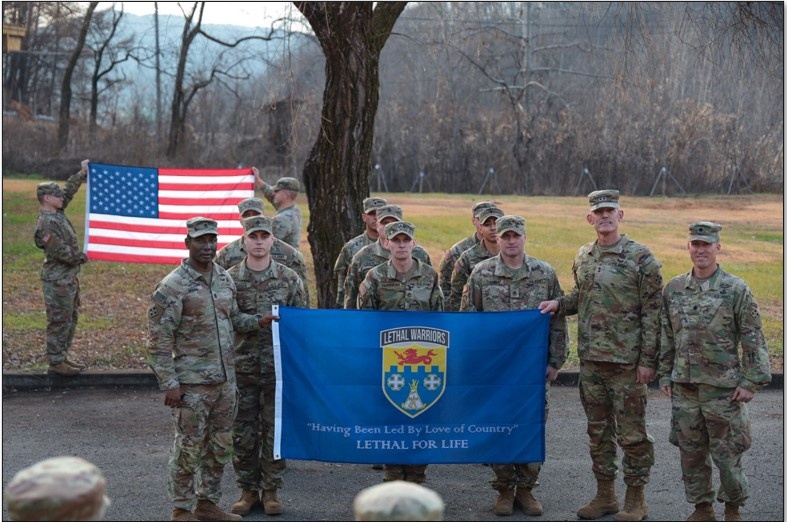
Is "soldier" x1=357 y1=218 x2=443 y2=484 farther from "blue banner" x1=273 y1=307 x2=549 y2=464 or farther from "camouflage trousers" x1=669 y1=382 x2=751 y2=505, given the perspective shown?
"camouflage trousers" x1=669 y1=382 x2=751 y2=505

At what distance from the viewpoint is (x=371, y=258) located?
975 centimetres

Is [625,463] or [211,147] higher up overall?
[211,147]

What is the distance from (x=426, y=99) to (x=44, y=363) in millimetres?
32356

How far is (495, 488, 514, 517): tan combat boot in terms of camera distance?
8.18 metres

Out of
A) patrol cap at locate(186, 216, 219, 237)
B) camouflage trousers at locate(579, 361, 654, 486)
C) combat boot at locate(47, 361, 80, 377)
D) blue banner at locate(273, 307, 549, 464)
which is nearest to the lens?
patrol cap at locate(186, 216, 219, 237)

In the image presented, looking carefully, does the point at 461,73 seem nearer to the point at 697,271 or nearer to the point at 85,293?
the point at 85,293

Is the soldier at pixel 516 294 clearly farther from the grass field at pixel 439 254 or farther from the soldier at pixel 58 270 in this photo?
the soldier at pixel 58 270

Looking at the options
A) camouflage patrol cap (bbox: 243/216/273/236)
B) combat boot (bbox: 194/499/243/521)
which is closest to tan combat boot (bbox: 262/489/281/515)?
combat boot (bbox: 194/499/243/521)

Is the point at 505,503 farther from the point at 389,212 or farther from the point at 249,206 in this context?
the point at 249,206

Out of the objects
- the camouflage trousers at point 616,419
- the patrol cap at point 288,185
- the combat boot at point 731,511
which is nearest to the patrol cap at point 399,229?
the camouflage trousers at point 616,419

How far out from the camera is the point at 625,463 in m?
8.09

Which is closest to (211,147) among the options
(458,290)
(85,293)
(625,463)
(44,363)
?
(85,293)

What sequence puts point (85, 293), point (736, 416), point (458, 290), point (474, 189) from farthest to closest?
1. point (474, 189)
2. point (85, 293)
3. point (458, 290)
4. point (736, 416)

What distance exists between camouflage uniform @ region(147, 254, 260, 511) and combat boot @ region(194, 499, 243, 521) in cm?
5
